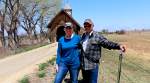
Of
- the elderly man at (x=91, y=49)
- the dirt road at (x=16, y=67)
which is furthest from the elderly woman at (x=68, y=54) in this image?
the dirt road at (x=16, y=67)

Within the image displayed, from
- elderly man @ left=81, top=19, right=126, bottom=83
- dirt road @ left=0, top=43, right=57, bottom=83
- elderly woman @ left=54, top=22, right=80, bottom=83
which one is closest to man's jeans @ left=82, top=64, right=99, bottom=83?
elderly man @ left=81, top=19, right=126, bottom=83

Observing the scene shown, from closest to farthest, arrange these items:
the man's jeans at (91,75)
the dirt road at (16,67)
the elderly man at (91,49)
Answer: the elderly man at (91,49)
the man's jeans at (91,75)
the dirt road at (16,67)

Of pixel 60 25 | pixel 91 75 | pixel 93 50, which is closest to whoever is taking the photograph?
pixel 93 50

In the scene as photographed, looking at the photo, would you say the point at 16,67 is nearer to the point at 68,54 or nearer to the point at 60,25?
the point at 60,25

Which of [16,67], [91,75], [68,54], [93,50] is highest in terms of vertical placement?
[93,50]

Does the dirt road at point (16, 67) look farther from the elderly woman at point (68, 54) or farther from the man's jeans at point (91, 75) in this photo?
the man's jeans at point (91, 75)

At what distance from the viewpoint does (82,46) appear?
9.81 meters

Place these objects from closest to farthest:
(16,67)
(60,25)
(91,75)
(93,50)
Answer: (93,50) < (91,75) < (60,25) < (16,67)

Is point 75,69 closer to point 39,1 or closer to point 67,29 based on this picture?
point 67,29

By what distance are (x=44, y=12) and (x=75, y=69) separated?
2564 inches

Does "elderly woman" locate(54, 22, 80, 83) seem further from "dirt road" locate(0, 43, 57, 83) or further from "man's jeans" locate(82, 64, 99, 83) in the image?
"dirt road" locate(0, 43, 57, 83)

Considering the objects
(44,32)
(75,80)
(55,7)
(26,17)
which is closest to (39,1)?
(26,17)

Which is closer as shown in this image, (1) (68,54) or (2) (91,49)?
(2) (91,49)

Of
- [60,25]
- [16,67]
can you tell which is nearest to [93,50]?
[60,25]
